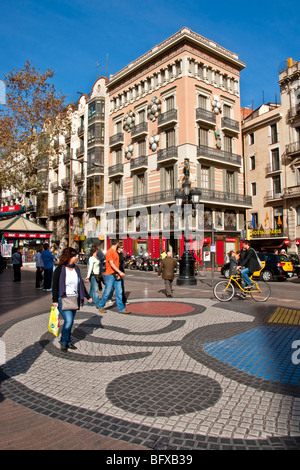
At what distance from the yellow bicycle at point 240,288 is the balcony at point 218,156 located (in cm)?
2078

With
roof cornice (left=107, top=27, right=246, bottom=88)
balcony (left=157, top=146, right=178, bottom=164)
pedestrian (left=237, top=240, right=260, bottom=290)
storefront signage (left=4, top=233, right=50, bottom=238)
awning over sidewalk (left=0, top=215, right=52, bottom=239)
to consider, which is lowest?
pedestrian (left=237, top=240, right=260, bottom=290)

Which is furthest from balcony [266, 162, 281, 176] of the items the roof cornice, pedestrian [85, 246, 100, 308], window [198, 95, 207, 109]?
pedestrian [85, 246, 100, 308]

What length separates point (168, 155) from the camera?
2970 cm

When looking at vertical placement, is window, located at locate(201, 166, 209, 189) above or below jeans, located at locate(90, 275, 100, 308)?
above

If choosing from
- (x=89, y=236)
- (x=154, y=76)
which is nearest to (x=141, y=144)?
(x=154, y=76)

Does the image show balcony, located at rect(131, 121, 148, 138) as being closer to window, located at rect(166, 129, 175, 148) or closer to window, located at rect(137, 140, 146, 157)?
window, located at rect(137, 140, 146, 157)

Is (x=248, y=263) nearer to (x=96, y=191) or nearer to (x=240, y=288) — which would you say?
(x=240, y=288)

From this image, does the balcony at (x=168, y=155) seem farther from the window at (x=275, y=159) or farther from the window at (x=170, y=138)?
the window at (x=275, y=159)

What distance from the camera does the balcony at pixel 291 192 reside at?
29.0 meters

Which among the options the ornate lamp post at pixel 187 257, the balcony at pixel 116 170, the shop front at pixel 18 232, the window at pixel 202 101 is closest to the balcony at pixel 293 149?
the window at pixel 202 101

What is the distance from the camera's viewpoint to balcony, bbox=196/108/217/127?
2944 cm

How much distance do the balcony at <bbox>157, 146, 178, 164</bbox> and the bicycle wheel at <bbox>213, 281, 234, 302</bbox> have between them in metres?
20.5

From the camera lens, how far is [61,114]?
2594cm

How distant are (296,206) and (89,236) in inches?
914
